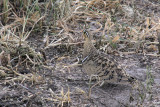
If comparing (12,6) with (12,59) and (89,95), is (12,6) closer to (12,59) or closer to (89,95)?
(12,59)

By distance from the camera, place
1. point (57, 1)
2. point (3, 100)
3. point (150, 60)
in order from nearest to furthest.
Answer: point (3, 100) → point (150, 60) → point (57, 1)

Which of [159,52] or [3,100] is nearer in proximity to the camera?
[3,100]

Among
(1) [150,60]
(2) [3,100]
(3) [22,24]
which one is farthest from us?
(3) [22,24]

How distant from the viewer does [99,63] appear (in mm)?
3609

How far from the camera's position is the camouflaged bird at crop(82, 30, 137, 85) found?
3416mm

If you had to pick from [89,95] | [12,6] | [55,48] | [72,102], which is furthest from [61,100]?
[12,6]

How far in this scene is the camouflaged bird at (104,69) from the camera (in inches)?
134

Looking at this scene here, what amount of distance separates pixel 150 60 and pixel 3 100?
7.75ft

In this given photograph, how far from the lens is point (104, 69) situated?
353 centimetres

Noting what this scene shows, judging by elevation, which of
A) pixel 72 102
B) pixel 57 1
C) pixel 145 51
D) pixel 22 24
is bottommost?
pixel 72 102

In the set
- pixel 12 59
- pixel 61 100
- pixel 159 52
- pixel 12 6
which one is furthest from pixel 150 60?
pixel 12 6

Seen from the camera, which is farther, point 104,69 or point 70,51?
point 70,51

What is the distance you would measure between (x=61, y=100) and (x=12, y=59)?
1082 millimetres

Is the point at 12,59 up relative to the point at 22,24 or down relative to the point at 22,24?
down
